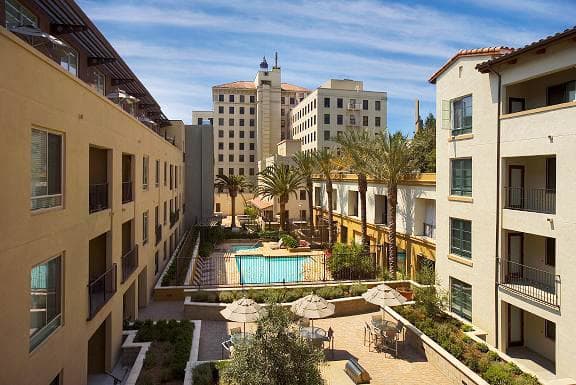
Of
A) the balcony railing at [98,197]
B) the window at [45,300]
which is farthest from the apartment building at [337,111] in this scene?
the window at [45,300]

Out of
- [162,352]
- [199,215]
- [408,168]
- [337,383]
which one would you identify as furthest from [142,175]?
[199,215]

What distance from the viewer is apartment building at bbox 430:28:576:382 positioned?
14.5 metres

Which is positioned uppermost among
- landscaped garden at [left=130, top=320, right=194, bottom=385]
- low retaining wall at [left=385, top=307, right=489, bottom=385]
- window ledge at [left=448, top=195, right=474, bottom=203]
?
window ledge at [left=448, top=195, right=474, bottom=203]

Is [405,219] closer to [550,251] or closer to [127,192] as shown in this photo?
[550,251]

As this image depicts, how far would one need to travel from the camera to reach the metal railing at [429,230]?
1008 inches

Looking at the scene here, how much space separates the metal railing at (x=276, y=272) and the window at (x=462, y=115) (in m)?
10.2

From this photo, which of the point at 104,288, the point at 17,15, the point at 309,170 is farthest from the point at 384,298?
the point at 309,170

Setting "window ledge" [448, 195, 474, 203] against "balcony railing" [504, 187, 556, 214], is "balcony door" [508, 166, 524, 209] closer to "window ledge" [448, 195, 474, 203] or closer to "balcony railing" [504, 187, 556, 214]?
"balcony railing" [504, 187, 556, 214]

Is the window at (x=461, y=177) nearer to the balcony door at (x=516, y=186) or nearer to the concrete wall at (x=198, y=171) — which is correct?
the balcony door at (x=516, y=186)

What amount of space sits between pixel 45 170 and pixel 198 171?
134 ft

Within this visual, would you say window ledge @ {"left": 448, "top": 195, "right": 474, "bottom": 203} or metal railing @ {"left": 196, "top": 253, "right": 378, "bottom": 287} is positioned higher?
window ledge @ {"left": 448, "top": 195, "right": 474, "bottom": 203}

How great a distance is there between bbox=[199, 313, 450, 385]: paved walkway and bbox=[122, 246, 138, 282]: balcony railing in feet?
13.9

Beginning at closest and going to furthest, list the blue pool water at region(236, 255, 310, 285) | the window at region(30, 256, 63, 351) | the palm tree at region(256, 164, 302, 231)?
the window at region(30, 256, 63, 351) < the blue pool water at region(236, 255, 310, 285) < the palm tree at region(256, 164, 302, 231)

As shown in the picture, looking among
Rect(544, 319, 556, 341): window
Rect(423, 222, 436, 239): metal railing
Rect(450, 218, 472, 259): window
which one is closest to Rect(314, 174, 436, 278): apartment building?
Rect(423, 222, 436, 239): metal railing
